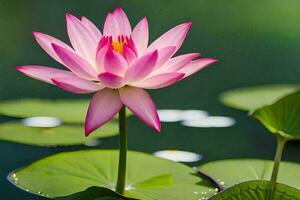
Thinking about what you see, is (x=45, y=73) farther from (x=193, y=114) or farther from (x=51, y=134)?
(x=193, y=114)

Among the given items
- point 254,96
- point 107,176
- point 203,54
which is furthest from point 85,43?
point 203,54

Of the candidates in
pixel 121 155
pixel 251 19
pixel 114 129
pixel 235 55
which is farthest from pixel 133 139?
pixel 251 19

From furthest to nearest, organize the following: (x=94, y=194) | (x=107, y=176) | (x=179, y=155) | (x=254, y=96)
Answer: (x=254, y=96), (x=179, y=155), (x=107, y=176), (x=94, y=194)

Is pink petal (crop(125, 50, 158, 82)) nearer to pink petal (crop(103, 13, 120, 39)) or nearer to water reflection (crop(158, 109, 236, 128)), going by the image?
pink petal (crop(103, 13, 120, 39))

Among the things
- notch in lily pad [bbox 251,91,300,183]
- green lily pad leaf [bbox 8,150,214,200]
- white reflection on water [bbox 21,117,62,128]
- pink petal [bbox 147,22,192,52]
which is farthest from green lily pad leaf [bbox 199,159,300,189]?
white reflection on water [bbox 21,117,62,128]

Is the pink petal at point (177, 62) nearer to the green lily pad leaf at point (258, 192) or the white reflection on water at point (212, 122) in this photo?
the green lily pad leaf at point (258, 192)

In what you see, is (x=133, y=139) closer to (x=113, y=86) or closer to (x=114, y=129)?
(x=114, y=129)

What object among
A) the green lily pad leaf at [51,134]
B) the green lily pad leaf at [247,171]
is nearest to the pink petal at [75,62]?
the green lily pad leaf at [247,171]
